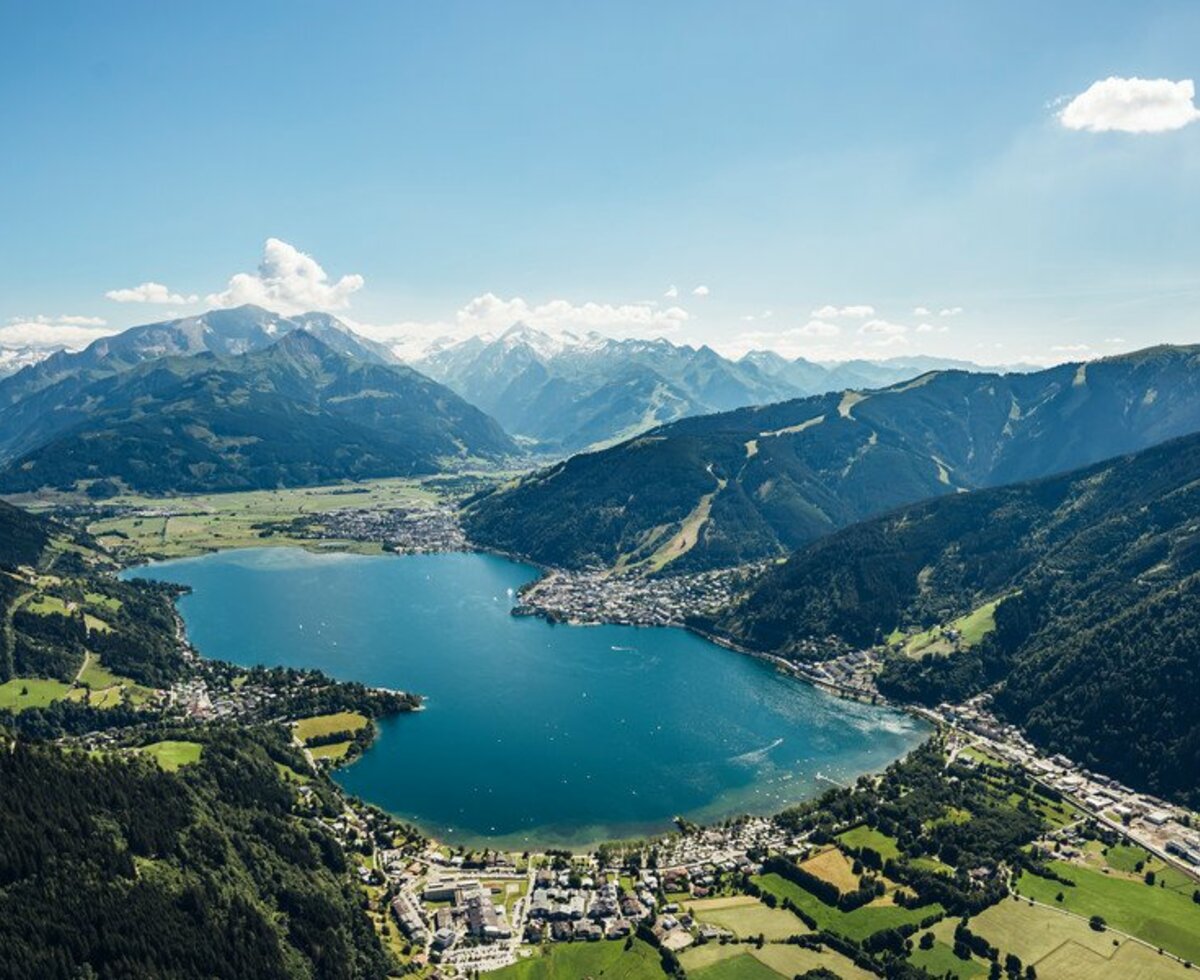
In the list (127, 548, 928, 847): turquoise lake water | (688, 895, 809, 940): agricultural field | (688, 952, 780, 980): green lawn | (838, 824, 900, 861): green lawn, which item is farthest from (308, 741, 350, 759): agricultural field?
(838, 824, 900, 861): green lawn

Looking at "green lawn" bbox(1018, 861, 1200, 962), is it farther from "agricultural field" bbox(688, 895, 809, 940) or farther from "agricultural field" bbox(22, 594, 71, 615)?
"agricultural field" bbox(22, 594, 71, 615)

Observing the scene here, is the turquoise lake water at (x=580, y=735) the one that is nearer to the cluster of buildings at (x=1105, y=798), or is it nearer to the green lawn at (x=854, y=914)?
the cluster of buildings at (x=1105, y=798)

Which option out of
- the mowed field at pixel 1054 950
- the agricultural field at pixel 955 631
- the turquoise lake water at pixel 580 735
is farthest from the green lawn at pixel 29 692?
the agricultural field at pixel 955 631

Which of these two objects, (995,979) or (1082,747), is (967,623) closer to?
(1082,747)

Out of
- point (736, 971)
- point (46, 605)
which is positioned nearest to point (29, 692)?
point (46, 605)

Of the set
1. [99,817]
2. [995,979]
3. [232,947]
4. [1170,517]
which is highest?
[1170,517]

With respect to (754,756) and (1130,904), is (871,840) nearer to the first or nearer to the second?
(1130,904)

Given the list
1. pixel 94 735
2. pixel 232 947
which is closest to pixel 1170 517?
pixel 232 947
